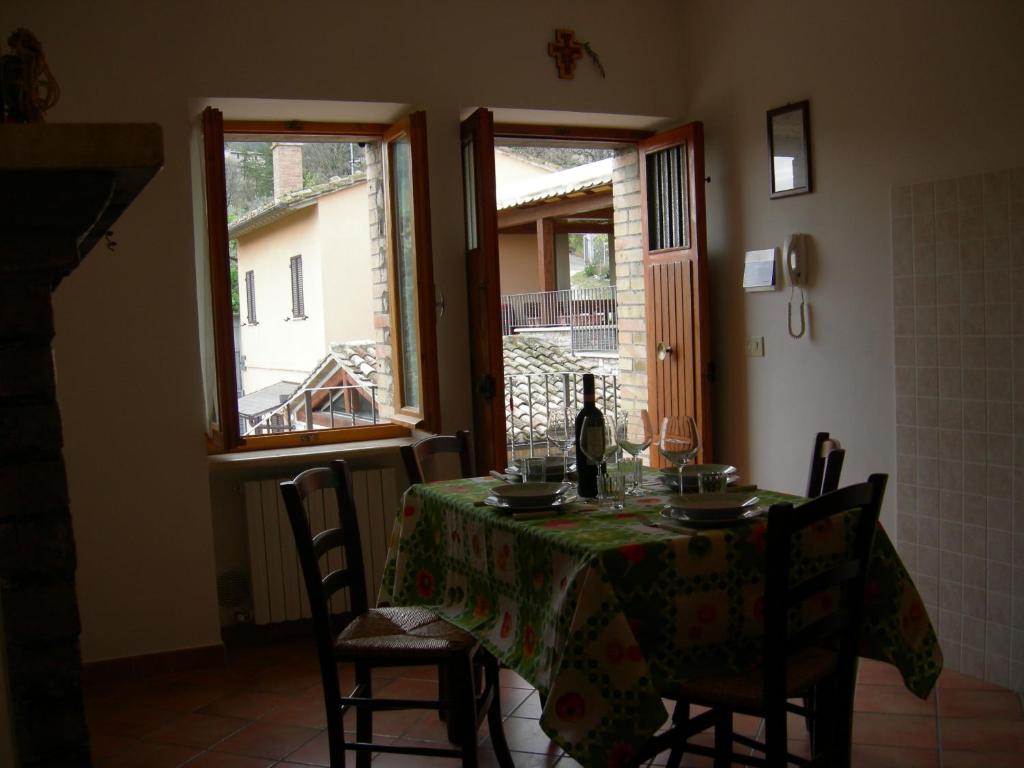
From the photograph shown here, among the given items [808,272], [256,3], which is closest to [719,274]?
[808,272]

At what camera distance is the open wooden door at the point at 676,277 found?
4402mm

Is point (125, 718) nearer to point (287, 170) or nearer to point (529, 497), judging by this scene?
point (529, 497)

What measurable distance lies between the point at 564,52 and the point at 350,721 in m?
2.91

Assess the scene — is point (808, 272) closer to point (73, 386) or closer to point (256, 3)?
point (256, 3)

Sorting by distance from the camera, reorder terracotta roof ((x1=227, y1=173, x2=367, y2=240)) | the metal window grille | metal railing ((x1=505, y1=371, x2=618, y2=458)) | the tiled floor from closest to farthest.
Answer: the tiled floor, the metal window grille, terracotta roof ((x1=227, y1=173, x2=367, y2=240)), metal railing ((x1=505, y1=371, x2=618, y2=458))

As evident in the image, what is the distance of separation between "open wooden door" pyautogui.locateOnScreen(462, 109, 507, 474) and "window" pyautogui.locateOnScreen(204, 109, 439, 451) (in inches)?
8.2

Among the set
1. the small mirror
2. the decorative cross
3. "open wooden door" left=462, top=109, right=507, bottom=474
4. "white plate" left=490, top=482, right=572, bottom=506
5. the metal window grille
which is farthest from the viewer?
the metal window grille

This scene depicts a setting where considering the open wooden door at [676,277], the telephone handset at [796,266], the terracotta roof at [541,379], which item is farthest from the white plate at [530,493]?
the terracotta roof at [541,379]

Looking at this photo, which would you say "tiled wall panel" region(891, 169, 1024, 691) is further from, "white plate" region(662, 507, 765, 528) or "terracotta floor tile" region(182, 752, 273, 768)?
"terracotta floor tile" region(182, 752, 273, 768)

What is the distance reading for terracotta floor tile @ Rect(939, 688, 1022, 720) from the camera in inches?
120

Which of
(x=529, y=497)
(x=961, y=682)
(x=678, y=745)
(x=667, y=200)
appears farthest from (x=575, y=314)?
(x=678, y=745)

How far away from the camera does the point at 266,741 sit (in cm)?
312

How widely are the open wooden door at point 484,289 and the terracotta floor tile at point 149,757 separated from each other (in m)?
1.58

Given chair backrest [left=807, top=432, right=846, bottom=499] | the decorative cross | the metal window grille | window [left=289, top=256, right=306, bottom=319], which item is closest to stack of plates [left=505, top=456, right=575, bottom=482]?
chair backrest [left=807, top=432, right=846, bottom=499]
